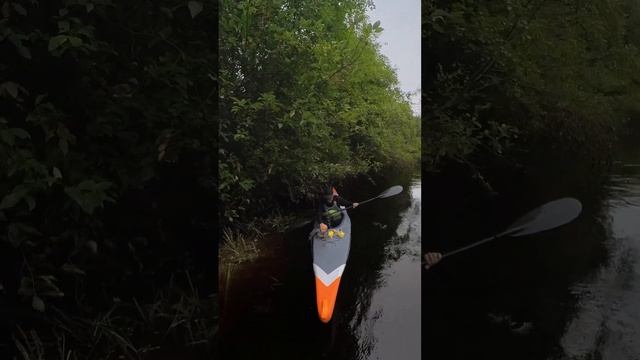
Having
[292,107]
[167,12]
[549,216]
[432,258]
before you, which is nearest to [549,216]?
[549,216]

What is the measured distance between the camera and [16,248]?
208 cm

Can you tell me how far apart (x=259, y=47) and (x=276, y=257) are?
34.4 inches

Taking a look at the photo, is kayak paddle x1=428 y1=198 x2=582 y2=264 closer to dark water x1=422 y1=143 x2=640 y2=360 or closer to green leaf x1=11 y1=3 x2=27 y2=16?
dark water x1=422 y1=143 x2=640 y2=360

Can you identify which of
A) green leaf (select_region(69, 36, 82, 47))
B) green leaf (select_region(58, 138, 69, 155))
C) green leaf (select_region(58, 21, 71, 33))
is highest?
green leaf (select_region(58, 21, 71, 33))

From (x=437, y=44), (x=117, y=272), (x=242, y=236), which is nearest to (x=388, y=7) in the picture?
(x=437, y=44)

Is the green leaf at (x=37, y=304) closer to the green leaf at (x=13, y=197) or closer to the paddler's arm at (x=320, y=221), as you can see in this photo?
the green leaf at (x=13, y=197)

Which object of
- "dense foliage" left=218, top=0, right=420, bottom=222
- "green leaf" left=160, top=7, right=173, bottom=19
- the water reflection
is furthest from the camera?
"green leaf" left=160, top=7, right=173, bottom=19

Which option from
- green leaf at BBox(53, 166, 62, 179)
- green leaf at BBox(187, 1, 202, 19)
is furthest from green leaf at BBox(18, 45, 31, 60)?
green leaf at BBox(187, 1, 202, 19)

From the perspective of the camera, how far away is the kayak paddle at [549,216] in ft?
5.79

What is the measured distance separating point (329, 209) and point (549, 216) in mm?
869

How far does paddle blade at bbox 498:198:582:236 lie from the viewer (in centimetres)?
176

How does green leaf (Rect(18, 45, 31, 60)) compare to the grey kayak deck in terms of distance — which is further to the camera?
green leaf (Rect(18, 45, 31, 60))

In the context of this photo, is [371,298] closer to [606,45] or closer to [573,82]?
[573,82]

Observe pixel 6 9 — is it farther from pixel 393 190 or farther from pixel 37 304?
pixel 393 190
